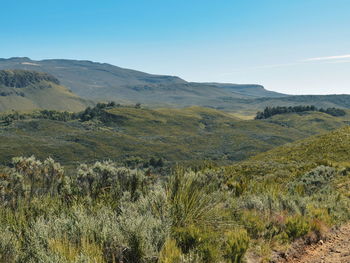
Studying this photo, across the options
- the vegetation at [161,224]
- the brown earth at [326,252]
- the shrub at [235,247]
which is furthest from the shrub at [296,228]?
the shrub at [235,247]

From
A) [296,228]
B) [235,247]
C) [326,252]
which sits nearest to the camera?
[235,247]

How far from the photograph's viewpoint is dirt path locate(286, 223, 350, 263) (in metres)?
6.79

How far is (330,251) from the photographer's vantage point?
7.28 meters

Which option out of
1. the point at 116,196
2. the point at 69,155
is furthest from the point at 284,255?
the point at 69,155

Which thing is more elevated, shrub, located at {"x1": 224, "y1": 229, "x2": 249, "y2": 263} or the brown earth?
shrub, located at {"x1": 224, "y1": 229, "x2": 249, "y2": 263}

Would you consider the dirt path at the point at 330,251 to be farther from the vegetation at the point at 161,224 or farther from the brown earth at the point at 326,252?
the vegetation at the point at 161,224

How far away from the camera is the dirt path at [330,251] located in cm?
679

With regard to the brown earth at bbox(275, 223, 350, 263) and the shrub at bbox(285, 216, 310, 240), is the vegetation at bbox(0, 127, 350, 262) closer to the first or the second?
the shrub at bbox(285, 216, 310, 240)

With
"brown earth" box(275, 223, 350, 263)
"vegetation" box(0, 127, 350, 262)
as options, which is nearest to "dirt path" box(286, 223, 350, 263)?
"brown earth" box(275, 223, 350, 263)

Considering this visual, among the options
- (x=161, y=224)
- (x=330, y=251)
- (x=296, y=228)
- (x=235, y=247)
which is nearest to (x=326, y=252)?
(x=330, y=251)

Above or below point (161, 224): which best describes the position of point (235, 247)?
below

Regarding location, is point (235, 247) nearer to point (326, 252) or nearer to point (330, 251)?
point (326, 252)

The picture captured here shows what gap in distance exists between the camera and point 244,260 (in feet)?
20.1

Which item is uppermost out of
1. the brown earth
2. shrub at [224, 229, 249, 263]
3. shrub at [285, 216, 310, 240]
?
shrub at [224, 229, 249, 263]
